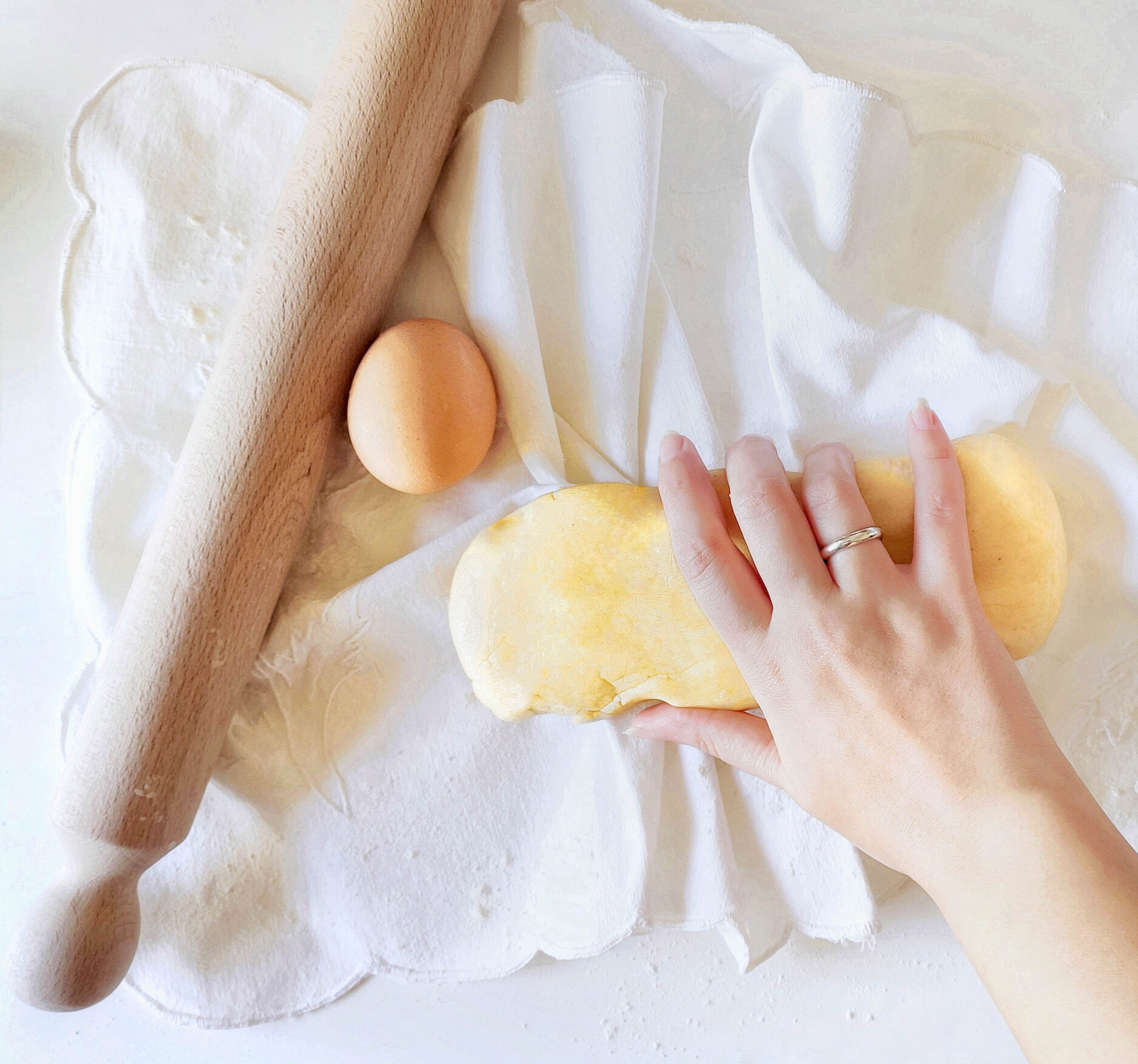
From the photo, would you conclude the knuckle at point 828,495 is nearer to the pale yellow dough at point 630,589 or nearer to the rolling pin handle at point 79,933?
the pale yellow dough at point 630,589

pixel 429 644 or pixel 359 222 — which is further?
pixel 429 644

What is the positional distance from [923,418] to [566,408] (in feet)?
1.21

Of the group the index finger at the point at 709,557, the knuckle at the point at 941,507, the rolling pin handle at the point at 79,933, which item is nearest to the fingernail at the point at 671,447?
the index finger at the point at 709,557

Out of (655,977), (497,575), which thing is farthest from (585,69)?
(655,977)

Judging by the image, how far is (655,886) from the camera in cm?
93

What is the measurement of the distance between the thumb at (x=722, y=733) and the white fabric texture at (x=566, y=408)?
0.05 m

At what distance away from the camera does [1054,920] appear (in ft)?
1.97

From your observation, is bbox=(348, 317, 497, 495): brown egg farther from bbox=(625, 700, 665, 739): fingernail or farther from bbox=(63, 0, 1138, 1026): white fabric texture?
bbox=(625, 700, 665, 739): fingernail

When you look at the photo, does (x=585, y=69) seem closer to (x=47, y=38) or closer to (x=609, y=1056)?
(x=47, y=38)

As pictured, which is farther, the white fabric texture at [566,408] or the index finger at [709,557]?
the white fabric texture at [566,408]

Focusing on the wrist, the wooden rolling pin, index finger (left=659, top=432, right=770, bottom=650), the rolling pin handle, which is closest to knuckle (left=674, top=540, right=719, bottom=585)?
index finger (left=659, top=432, right=770, bottom=650)

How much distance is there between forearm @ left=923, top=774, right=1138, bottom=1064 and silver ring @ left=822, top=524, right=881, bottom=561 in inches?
9.1

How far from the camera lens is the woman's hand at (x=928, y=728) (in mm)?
596

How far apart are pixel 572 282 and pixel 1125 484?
24.1 inches
